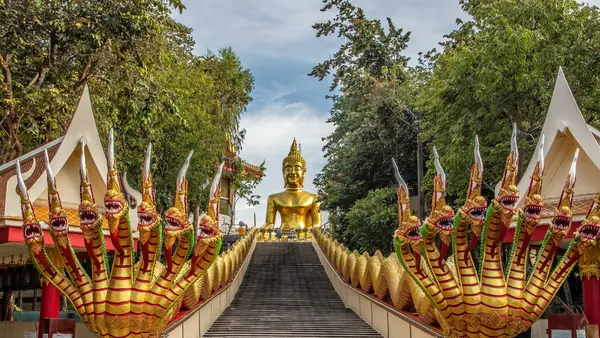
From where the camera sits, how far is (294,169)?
37.8 metres

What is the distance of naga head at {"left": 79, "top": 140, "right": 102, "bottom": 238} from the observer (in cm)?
872

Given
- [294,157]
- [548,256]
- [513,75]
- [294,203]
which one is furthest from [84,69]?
[294,157]

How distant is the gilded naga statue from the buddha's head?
92.1 ft

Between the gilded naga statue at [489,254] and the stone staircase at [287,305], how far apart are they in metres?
5.13

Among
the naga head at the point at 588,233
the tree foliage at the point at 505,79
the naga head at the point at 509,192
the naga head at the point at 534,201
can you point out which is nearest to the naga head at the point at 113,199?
the naga head at the point at 509,192

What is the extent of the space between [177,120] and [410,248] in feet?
36.5

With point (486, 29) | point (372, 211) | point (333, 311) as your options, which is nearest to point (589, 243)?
point (333, 311)

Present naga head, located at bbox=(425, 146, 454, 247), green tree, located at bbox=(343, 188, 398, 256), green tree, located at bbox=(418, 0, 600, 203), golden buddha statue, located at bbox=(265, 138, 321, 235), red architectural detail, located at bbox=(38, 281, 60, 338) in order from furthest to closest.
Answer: golden buddha statue, located at bbox=(265, 138, 321, 235)
green tree, located at bbox=(343, 188, 398, 256)
green tree, located at bbox=(418, 0, 600, 203)
red architectural detail, located at bbox=(38, 281, 60, 338)
naga head, located at bbox=(425, 146, 454, 247)

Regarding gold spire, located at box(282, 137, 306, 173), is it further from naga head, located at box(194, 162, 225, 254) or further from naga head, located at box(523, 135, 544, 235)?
naga head, located at box(523, 135, 544, 235)

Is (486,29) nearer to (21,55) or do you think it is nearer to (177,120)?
(177,120)

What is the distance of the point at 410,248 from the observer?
398 inches

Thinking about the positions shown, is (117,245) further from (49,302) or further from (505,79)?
(505,79)

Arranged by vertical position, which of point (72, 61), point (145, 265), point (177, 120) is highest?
point (72, 61)

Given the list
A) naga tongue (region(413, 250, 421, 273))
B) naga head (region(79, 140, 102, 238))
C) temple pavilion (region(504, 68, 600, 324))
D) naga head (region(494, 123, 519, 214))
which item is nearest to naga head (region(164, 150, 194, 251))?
naga head (region(79, 140, 102, 238))
